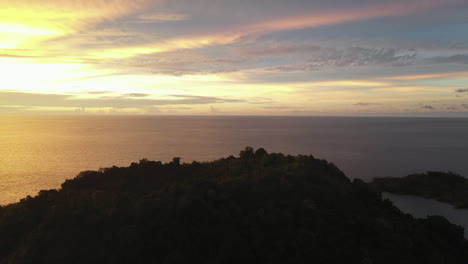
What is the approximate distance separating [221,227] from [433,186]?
44209 millimetres

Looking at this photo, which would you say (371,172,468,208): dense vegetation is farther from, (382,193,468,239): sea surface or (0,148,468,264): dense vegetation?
(0,148,468,264): dense vegetation

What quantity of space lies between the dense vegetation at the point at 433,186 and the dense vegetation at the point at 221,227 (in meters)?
21.0

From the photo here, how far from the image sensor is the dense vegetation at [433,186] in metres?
45.4

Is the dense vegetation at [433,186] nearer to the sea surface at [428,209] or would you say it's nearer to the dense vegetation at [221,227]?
the sea surface at [428,209]

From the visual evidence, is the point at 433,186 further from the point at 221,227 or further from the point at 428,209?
the point at 221,227

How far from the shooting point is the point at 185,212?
21219mm

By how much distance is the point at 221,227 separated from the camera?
2053cm

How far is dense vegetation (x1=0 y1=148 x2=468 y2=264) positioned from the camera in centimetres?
1841

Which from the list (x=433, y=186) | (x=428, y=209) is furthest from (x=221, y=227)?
(x=433, y=186)

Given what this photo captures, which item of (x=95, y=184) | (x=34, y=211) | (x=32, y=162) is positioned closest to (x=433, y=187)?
(x=95, y=184)

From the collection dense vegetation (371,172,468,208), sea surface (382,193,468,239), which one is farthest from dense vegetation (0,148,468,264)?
dense vegetation (371,172,468,208)

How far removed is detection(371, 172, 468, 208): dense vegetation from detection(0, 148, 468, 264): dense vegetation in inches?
828

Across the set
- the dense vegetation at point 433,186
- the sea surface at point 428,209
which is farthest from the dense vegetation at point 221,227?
the dense vegetation at point 433,186

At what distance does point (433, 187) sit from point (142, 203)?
154 ft
